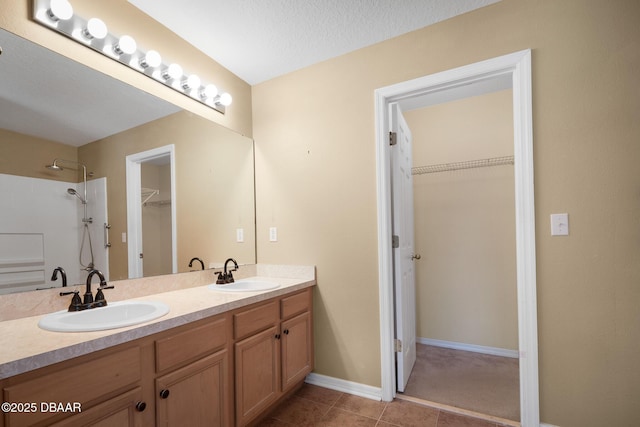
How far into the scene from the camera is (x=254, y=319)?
162 cm

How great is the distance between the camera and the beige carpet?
188cm

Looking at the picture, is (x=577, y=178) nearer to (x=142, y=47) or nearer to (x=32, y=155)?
(x=142, y=47)

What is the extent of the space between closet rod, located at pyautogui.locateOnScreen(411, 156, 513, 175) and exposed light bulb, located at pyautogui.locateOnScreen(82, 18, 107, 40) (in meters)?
2.54

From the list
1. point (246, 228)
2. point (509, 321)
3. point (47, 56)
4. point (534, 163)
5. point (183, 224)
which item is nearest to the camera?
point (47, 56)

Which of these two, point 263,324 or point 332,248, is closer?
point 263,324

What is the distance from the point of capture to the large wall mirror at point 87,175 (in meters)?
1.25

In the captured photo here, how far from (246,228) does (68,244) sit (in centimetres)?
113

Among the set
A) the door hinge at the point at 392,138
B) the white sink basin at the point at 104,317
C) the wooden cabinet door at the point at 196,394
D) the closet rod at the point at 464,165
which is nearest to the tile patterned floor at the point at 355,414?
the wooden cabinet door at the point at 196,394

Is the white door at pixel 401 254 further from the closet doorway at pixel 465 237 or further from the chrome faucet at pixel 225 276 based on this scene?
the chrome faucet at pixel 225 276

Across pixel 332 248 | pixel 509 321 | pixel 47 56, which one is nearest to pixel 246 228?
pixel 332 248

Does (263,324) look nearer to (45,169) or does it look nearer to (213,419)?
(213,419)

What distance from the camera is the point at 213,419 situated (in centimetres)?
136

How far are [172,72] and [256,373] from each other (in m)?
1.82

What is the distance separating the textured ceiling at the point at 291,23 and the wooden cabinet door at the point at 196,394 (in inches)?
73.0
